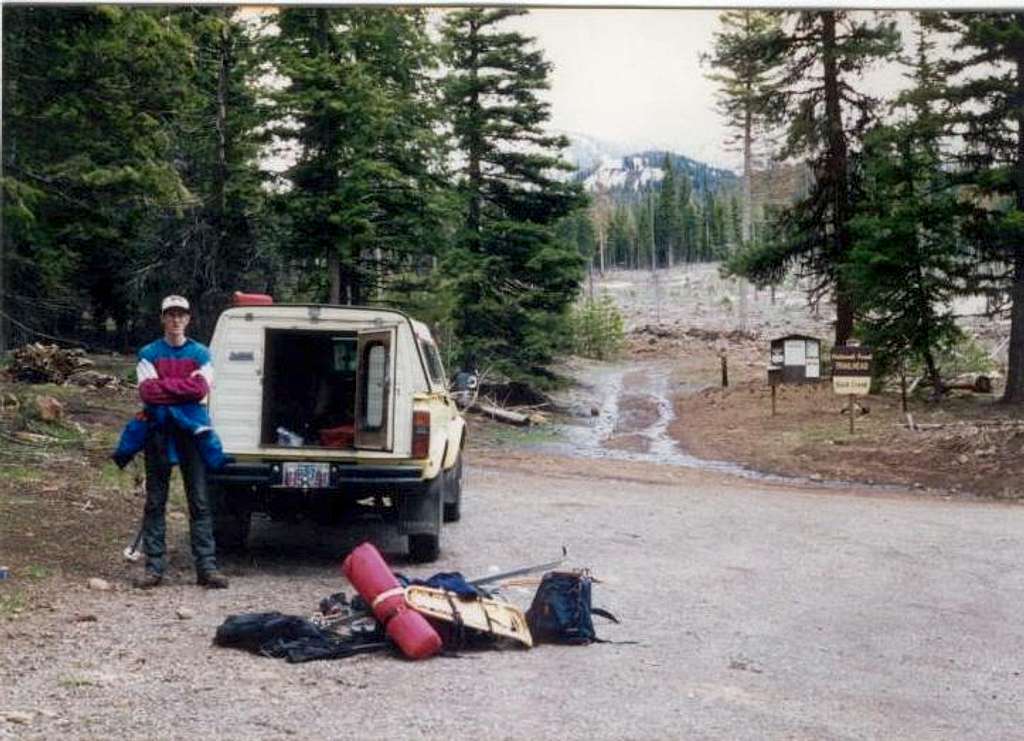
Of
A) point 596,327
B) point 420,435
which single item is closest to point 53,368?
point 420,435

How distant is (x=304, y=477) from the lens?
508 cm

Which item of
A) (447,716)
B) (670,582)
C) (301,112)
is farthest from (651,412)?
(447,716)

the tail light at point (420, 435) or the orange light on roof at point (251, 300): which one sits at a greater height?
the orange light on roof at point (251, 300)

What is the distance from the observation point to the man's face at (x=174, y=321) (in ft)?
15.5

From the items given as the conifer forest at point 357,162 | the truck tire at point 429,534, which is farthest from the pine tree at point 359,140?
the truck tire at point 429,534

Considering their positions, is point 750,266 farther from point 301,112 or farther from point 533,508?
point 301,112

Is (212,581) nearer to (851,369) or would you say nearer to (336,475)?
(336,475)

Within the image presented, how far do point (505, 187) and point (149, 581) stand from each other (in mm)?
2622

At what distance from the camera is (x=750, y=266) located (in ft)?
19.2

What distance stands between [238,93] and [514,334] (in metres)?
1.89

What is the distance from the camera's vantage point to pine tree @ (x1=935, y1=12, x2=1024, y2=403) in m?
5.76

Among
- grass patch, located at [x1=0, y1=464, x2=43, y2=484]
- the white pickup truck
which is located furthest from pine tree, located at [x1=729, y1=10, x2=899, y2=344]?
grass patch, located at [x1=0, y1=464, x2=43, y2=484]

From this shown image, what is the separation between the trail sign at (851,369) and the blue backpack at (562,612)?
3697 mm

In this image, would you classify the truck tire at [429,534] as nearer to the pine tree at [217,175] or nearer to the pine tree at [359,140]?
the pine tree at [359,140]
